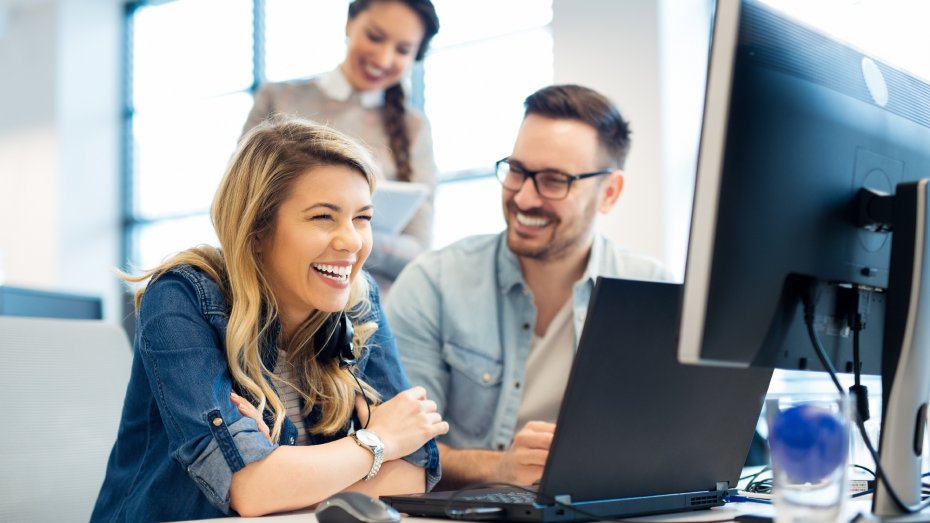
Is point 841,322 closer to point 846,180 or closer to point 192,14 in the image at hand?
point 846,180

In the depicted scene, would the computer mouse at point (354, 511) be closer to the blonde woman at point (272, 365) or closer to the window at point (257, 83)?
the blonde woman at point (272, 365)

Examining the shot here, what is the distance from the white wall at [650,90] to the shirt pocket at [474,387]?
171 cm

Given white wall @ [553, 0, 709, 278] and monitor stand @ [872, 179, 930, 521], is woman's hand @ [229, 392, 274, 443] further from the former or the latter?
white wall @ [553, 0, 709, 278]

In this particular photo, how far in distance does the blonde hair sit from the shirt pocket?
329 mm

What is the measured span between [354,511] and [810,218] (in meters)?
0.53

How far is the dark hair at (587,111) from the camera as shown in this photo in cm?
201

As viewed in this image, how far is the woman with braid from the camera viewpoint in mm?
2773

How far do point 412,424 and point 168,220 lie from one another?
15.6 ft

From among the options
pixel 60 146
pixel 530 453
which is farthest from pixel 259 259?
pixel 60 146

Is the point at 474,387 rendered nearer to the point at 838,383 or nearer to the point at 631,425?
the point at 631,425

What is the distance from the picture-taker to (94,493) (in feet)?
4.81

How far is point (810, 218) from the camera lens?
3.07ft

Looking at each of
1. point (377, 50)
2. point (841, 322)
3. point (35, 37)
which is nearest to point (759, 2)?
point (841, 322)

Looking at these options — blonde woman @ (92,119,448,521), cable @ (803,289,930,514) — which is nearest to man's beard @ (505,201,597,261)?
blonde woman @ (92,119,448,521)
